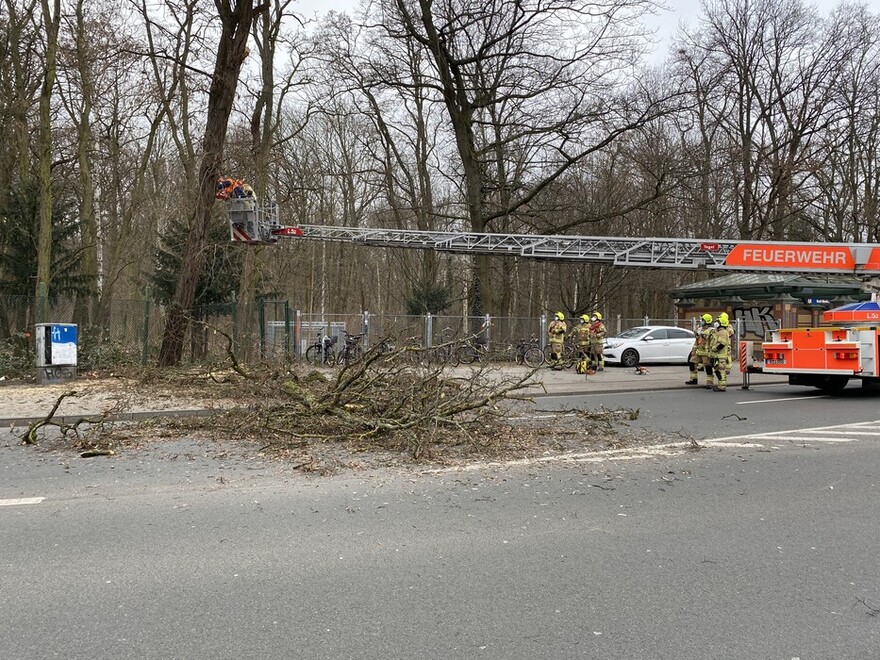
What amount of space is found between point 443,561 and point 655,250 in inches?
541

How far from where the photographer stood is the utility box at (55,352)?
46.7ft

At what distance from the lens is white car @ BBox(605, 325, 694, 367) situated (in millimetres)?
23625

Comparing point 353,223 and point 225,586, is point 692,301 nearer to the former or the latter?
point 353,223

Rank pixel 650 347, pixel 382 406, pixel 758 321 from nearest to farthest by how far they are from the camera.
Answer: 1. pixel 382 406
2. pixel 650 347
3. pixel 758 321

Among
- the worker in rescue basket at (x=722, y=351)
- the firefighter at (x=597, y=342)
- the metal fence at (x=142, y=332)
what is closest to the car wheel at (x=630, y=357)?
the firefighter at (x=597, y=342)

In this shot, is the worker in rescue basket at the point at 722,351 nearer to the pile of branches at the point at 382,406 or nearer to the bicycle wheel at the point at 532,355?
the bicycle wheel at the point at 532,355

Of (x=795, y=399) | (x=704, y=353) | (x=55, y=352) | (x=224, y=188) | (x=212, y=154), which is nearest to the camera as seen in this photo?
(x=795, y=399)

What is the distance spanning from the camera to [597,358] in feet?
67.1

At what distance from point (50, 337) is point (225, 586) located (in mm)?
12751

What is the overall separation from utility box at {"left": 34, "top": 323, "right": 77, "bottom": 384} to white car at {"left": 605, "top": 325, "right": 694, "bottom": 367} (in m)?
16.9

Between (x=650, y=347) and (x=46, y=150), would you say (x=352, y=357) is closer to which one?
(x=46, y=150)

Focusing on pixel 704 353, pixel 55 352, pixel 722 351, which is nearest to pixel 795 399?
pixel 722 351

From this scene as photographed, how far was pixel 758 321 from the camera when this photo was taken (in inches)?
1070

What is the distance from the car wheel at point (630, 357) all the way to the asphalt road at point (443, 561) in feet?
53.9
